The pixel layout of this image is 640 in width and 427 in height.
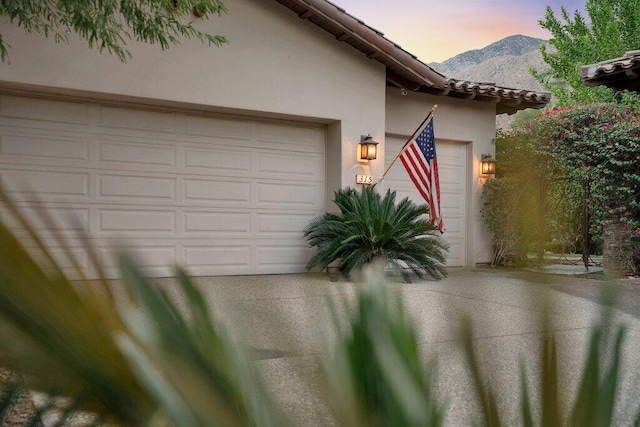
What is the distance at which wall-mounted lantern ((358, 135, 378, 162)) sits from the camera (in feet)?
25.6

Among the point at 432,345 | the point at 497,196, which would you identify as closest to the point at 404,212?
the point at 497,196

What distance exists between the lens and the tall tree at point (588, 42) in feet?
63.3

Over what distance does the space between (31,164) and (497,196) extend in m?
6.76

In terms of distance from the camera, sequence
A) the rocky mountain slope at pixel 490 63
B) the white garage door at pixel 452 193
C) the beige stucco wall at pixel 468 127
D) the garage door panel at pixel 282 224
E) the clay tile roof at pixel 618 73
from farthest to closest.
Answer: the rocky mountain slope at pixel 490 63
the white garage door at pixel 452 193
the beige stucco wall at pixel 468 127
the garage door panel at pixel 282 224
the clay tile roof at pixel 618 73

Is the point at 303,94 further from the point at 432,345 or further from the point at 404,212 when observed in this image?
the point at 432,345

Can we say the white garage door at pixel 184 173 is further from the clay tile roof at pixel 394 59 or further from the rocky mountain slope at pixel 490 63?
the rocky mountain slope at pixel 490 63

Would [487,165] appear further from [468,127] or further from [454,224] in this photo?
[454,224]

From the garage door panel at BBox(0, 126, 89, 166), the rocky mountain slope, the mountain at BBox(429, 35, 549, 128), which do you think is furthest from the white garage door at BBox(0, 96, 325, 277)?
the rocky mountain slope

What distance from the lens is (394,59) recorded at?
7.72 metres

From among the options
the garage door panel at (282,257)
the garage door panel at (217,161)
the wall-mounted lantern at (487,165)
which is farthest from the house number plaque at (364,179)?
the wall-mounted lantern at (487,165)

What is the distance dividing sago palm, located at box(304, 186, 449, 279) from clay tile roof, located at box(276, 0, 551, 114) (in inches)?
79.5

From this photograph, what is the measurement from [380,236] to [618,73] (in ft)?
11.8

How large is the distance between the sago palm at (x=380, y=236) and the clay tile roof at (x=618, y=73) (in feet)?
9.07

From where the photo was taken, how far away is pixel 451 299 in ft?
1.12
